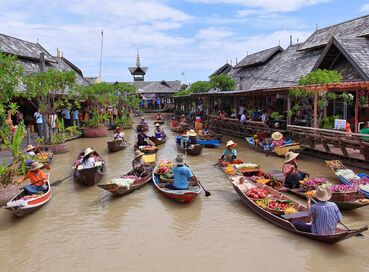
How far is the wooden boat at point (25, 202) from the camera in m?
8.83

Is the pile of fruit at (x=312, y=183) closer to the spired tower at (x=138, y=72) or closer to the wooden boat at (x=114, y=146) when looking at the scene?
the wooden boat at (x=114, y=146)

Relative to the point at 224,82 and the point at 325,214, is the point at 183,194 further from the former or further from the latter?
the point at 224,82

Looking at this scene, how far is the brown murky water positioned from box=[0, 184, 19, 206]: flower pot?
14.5 inches

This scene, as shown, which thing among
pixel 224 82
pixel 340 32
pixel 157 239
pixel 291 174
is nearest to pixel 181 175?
pixel 157 239

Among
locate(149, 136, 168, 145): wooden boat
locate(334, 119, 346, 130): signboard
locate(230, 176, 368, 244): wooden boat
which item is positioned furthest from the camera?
locate(149, 136, 168, 145): wooden boat

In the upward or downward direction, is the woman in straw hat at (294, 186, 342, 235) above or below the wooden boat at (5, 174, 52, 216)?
above

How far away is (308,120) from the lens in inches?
740

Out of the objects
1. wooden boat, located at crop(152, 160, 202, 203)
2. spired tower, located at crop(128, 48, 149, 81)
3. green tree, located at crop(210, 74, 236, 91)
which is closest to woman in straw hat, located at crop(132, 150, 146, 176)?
wooden boat, located at crop(152, 160, 202, 203)

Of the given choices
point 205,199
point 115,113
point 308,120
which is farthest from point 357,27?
point 115,113

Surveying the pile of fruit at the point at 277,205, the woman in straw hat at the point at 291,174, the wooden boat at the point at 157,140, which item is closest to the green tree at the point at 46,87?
the wooden boat at the point at 157,140

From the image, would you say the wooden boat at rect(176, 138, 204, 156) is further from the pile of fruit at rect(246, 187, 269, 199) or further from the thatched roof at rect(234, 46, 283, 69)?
the thatched roof at rect(234, 46, 283, 69)

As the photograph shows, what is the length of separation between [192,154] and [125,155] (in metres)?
3.26

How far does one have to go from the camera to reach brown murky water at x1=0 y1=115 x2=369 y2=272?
6922 millimetres

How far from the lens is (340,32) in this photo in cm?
2331
